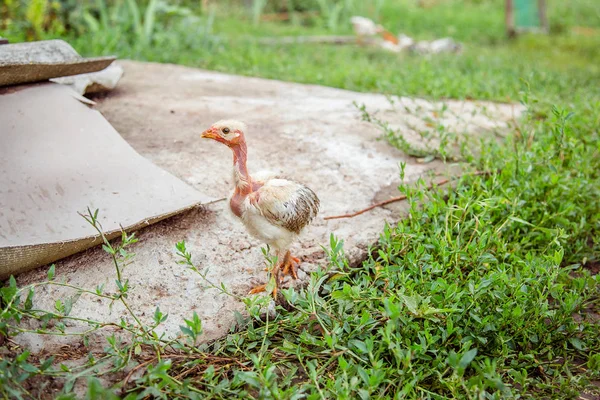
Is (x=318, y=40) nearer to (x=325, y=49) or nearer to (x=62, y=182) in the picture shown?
(x=325, y=49)

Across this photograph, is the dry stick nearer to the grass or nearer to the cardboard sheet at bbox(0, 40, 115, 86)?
the grass

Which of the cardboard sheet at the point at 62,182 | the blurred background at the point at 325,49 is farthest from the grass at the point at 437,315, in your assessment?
the blurred background at the point at 325,49

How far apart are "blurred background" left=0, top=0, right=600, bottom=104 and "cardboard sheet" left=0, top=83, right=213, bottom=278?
2.42m

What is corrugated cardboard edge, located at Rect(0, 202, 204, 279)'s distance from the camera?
2.27 meters

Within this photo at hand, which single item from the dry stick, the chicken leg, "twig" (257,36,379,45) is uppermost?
"twig" (257,36,379,45)

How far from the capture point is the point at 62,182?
2598mm

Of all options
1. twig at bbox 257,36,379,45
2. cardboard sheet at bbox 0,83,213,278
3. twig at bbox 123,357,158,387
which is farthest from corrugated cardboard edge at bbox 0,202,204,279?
twig at bbox 257,36,379,45

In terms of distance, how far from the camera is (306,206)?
8.05 ft

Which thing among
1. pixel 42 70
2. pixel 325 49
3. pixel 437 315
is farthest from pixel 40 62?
pixel 325 49

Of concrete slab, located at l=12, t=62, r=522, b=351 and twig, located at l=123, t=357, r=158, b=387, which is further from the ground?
concrete slab, located at l=12, t=62, r=522, b=351

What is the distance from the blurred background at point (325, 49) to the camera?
5344 mm

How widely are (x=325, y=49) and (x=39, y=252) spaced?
19.5ft

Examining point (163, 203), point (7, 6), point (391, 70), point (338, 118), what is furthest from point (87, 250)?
point (7, 6)

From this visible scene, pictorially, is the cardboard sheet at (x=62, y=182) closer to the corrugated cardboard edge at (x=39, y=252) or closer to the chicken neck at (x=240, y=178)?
the corrugated cardboard edge at (x=39, y=252)
